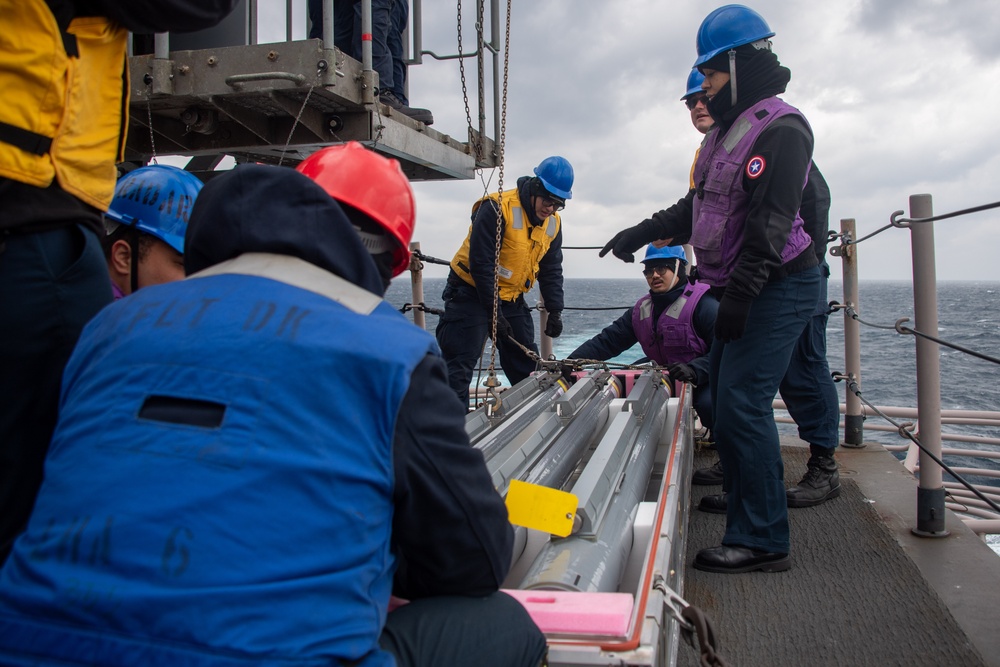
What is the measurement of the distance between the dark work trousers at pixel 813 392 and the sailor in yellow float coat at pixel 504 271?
1.86 meters

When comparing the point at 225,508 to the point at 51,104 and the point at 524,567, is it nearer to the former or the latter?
the point at 51,104

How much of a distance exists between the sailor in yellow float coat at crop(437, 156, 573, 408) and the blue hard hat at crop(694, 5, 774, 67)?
2373mm

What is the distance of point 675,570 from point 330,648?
1222mm

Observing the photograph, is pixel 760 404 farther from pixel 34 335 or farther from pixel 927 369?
pixel 34 335

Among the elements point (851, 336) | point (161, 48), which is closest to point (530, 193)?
point (851, 336)

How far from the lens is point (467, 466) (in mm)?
1214

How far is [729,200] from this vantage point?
2.77 m

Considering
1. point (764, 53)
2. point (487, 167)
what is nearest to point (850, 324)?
point (764, 53)

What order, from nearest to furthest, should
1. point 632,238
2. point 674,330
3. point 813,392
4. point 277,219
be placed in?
point 277,219 < point 632,238 < point 813,392 < point 674,330

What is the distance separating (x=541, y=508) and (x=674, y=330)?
2884 millimetres

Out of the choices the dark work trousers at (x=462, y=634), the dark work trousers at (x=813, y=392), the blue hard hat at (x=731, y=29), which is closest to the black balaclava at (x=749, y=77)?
the blue hard hat at (x=731, y=29)

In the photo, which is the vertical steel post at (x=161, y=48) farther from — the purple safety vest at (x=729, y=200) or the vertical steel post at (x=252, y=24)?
the purple safety vest at (x=729, y=200)

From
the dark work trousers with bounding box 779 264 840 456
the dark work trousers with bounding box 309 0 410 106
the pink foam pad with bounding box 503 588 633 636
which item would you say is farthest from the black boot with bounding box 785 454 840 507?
the dark work trousers with bounding box 309 0 410 106

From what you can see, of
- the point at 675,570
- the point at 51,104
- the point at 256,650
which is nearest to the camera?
the point at 256,650
